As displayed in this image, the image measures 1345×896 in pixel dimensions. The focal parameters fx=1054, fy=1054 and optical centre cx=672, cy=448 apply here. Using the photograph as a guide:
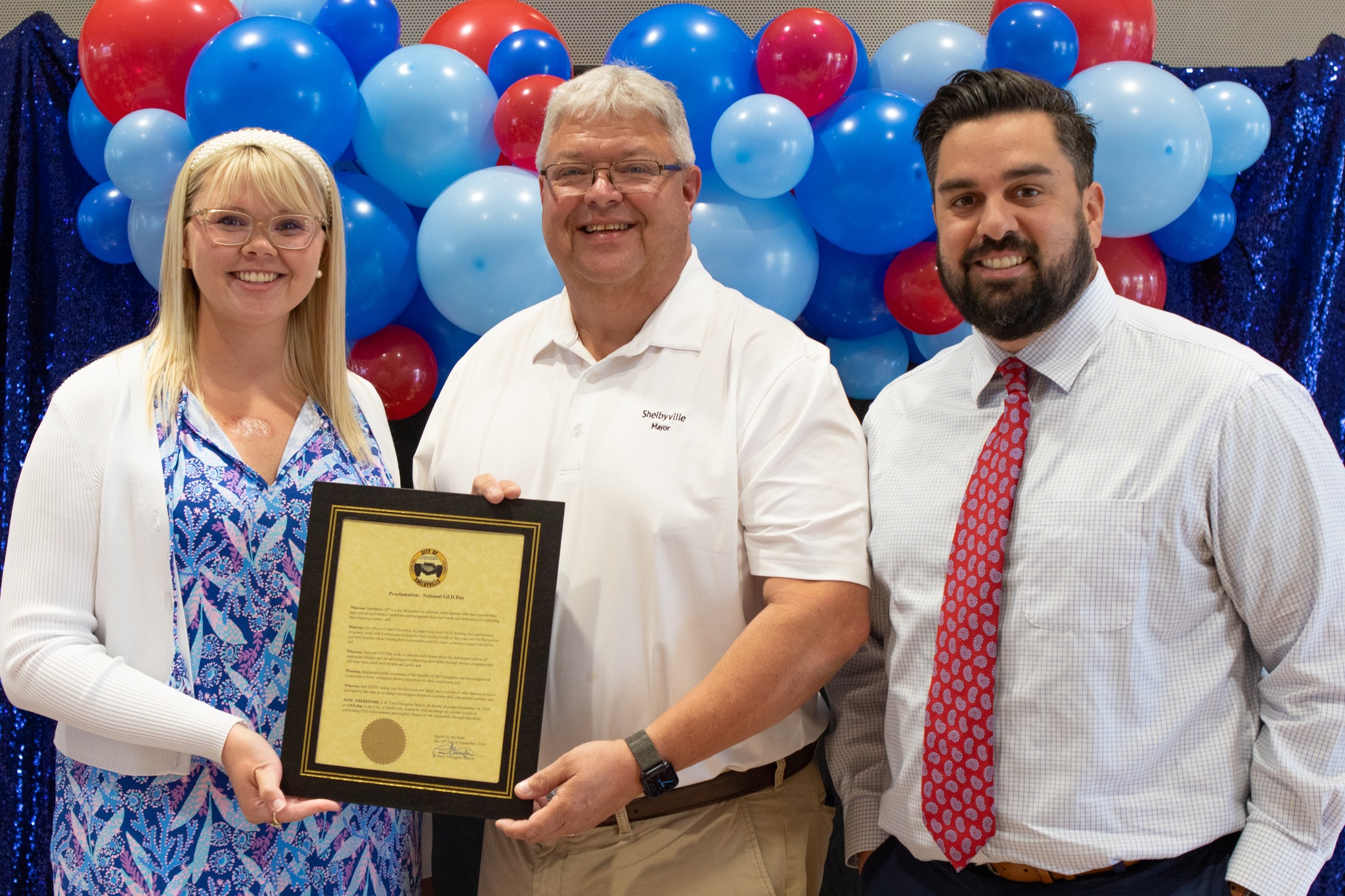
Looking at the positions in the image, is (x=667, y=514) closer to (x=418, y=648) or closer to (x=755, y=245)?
(x=418, y=648)

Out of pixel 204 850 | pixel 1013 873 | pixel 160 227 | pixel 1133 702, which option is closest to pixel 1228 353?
pixel 1133 702

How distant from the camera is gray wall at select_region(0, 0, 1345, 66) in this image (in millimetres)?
3984

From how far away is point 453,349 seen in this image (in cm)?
317

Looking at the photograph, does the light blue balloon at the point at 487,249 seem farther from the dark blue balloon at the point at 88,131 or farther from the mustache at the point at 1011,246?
the mustache at the point at 1011,246

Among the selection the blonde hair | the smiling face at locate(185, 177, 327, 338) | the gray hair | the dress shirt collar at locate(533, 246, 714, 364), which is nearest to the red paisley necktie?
the dress shirt collar at locate(533, 246, 714, 364)

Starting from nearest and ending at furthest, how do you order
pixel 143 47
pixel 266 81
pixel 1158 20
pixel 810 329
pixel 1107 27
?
pixel 266 81, pixel 143 47, pixel 1107 27, pixel 810 329, pixel 1158 20

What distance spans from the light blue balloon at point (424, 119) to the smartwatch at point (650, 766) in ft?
5.65

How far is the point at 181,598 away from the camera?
1.69 m

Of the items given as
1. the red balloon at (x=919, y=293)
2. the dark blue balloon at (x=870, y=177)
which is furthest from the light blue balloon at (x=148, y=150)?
the red balloon at (x=919, y=293)

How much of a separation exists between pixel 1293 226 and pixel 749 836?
2.80 meters

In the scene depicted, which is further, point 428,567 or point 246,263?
point 246,263

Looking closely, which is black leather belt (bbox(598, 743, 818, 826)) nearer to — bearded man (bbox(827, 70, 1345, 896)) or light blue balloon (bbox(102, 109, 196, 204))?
bearded man (bbox(827, 70, 1345, 896))

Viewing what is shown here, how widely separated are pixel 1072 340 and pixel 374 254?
6.14 feet

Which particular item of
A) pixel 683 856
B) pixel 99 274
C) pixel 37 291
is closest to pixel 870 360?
pixel 683 856
